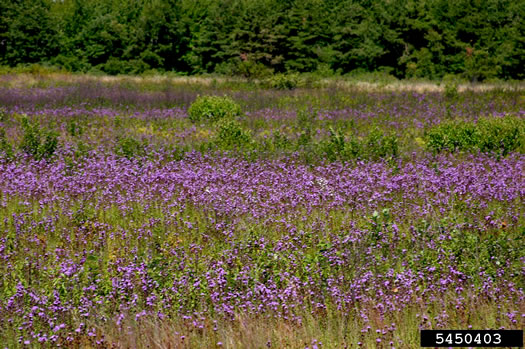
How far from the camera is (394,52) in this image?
53812mm

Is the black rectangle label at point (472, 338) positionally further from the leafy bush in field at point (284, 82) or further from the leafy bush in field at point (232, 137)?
the leafy bush in field at point (284, 82)

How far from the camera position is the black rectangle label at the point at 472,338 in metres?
3.79

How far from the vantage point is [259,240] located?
6.02 meters

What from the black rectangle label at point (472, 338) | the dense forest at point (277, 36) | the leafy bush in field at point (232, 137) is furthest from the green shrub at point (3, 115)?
the dense forest at point (277, 36)

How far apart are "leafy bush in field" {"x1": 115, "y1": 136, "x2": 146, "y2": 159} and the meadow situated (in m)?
0.07

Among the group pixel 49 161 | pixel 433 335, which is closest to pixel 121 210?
pixel 49 161

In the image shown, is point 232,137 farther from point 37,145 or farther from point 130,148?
point 37,145

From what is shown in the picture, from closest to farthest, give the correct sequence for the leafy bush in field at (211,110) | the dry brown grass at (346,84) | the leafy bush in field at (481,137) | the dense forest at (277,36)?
1. the leafy bush in field at (481,137)
2. the leafy bush in field at (211,110)
3. the dry brown grass at (346,84)
4. the dense forest at (277,36)

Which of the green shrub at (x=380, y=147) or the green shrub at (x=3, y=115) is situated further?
the green shrub at (x=3, y=115)

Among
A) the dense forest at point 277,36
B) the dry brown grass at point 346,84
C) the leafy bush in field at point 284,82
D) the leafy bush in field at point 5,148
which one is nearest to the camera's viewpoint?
the leafy bush in field at point 5,148

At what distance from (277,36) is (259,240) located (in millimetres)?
49316

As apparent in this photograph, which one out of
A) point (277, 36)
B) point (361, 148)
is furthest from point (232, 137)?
point (277, 36)

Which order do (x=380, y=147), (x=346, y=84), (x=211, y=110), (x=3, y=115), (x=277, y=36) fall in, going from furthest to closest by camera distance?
(x=277, y=36)
(x=346, y=84)
(x=211, y=110)
(x=3, y=115)
(x=380, y=147)

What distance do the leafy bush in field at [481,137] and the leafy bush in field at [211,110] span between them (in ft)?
22.4
